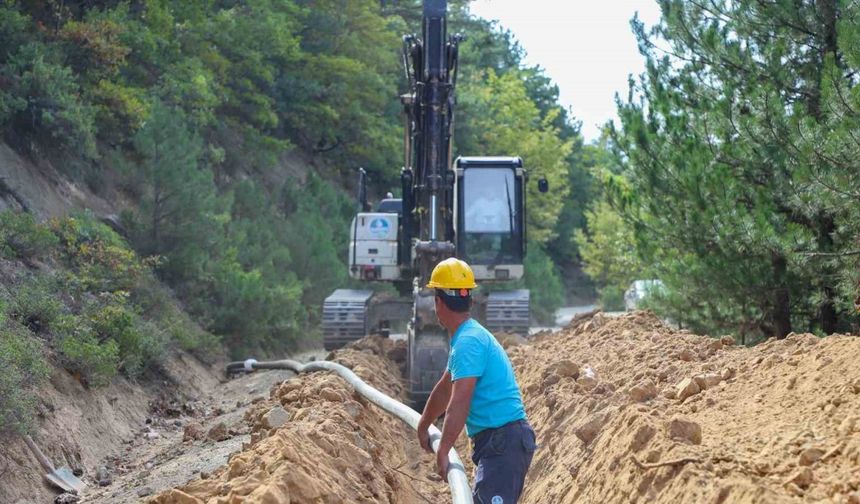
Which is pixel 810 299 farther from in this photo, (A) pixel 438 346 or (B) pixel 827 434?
(B) pixel 827 434

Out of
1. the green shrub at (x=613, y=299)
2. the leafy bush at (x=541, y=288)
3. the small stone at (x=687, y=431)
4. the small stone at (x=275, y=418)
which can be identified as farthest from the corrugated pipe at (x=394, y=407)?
the green shrub at (x=613, y=299)

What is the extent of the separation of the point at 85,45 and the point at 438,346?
10.8m

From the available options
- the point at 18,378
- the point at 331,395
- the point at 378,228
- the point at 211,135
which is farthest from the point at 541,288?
the point at 18,378

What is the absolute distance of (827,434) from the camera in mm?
6293

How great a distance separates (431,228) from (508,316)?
4586 millimetres

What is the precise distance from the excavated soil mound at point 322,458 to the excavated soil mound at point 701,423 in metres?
1.30

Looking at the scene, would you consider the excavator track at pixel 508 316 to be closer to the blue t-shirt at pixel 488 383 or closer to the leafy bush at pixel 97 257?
the leafy bush at pixel 97 257

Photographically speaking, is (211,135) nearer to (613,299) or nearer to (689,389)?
(613,299)

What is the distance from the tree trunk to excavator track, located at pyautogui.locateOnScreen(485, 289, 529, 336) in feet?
21.6

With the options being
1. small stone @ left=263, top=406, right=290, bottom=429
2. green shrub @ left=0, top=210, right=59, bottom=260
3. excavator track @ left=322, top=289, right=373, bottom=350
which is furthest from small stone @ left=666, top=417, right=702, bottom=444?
excavator track @ left=322, top=289, right=373, bottom=350

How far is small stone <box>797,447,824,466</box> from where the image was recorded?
5905 millimetres

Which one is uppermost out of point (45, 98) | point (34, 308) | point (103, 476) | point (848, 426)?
point (45, 98)

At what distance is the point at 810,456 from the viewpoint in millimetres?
5934

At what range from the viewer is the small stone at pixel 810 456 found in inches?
232
